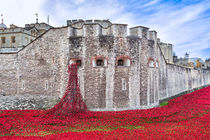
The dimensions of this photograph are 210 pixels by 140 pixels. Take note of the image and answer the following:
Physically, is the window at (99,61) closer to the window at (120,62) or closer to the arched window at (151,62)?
the window at (120,62)

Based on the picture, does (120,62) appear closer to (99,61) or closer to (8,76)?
(99,61)

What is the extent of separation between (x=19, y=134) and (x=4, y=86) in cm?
1038

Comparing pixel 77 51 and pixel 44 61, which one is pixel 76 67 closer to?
pixel 77 51

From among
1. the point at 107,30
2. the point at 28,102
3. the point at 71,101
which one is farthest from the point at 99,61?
the point at 28,102

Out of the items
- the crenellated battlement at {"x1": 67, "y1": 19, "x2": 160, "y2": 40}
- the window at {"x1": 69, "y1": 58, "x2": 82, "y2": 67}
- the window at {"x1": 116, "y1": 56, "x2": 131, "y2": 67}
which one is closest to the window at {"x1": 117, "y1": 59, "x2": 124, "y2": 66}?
the window at {"x1": 116, "y1": 56, "x2": 131, "y2": 67}

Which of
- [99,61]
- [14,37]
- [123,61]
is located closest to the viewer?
[99,61]

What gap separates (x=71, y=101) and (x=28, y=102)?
5066mm

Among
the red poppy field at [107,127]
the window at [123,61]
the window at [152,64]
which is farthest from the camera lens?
the window at [152,64]

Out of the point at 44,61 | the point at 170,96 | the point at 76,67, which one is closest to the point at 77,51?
the point at 76,67

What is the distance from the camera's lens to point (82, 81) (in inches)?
607

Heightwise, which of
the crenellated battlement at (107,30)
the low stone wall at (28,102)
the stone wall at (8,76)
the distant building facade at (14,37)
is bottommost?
the low stone wall at (28,102)

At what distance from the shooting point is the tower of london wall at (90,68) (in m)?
15.2

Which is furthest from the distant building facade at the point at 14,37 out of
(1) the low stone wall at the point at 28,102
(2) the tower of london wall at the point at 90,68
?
(1) the low stone wall at the point at 28,102

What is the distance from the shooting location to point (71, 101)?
14.0 metres
